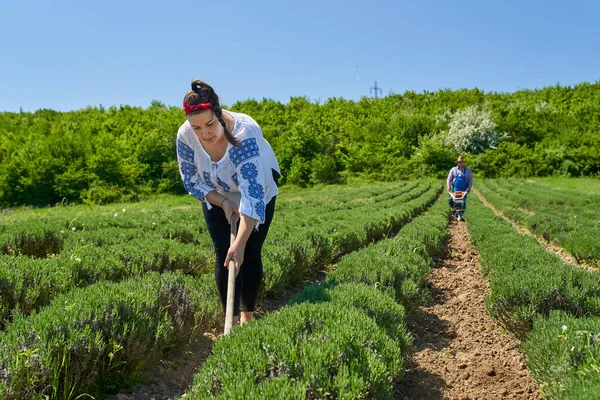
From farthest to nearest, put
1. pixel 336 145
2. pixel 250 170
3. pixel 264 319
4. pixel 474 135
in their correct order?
pixel 336 145, pixel 474 135, pixel 250 170, pixel 264 319

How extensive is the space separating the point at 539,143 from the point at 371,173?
1815 centimetres

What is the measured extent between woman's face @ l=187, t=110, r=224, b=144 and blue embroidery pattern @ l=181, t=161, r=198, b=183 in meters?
0.40

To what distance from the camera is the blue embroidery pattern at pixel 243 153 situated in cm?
309

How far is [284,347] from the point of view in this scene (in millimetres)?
2379

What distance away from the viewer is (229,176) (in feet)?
10.6

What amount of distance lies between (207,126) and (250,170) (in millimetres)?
437

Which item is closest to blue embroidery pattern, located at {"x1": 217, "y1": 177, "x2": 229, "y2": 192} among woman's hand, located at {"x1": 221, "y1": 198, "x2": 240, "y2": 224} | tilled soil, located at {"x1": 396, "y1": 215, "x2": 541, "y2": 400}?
woman's hand, located at {"x1": 221, "y1": 198, "x2": 240, "y2": 224}

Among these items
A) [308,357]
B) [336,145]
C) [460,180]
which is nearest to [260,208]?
[308,357]

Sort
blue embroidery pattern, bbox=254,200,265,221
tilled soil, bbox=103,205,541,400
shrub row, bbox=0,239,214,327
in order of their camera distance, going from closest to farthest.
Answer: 1. blue embroidery pattern, bbox=254,200,265,221
2. tilled soil, bbox=103,205,541,400
3. shrub row, bbox=0,239,214,327

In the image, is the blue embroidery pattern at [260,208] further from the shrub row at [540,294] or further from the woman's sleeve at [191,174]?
the shrub row at [540,294]

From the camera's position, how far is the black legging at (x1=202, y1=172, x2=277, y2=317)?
136 inches

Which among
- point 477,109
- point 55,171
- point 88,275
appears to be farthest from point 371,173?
point 88,275

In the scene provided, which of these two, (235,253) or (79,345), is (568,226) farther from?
(79,345)

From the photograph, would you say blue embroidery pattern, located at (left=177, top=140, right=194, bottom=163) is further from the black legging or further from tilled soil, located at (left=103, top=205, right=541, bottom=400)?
tilled soil, located at (left=103, top=205, right=541, bottom=400)
